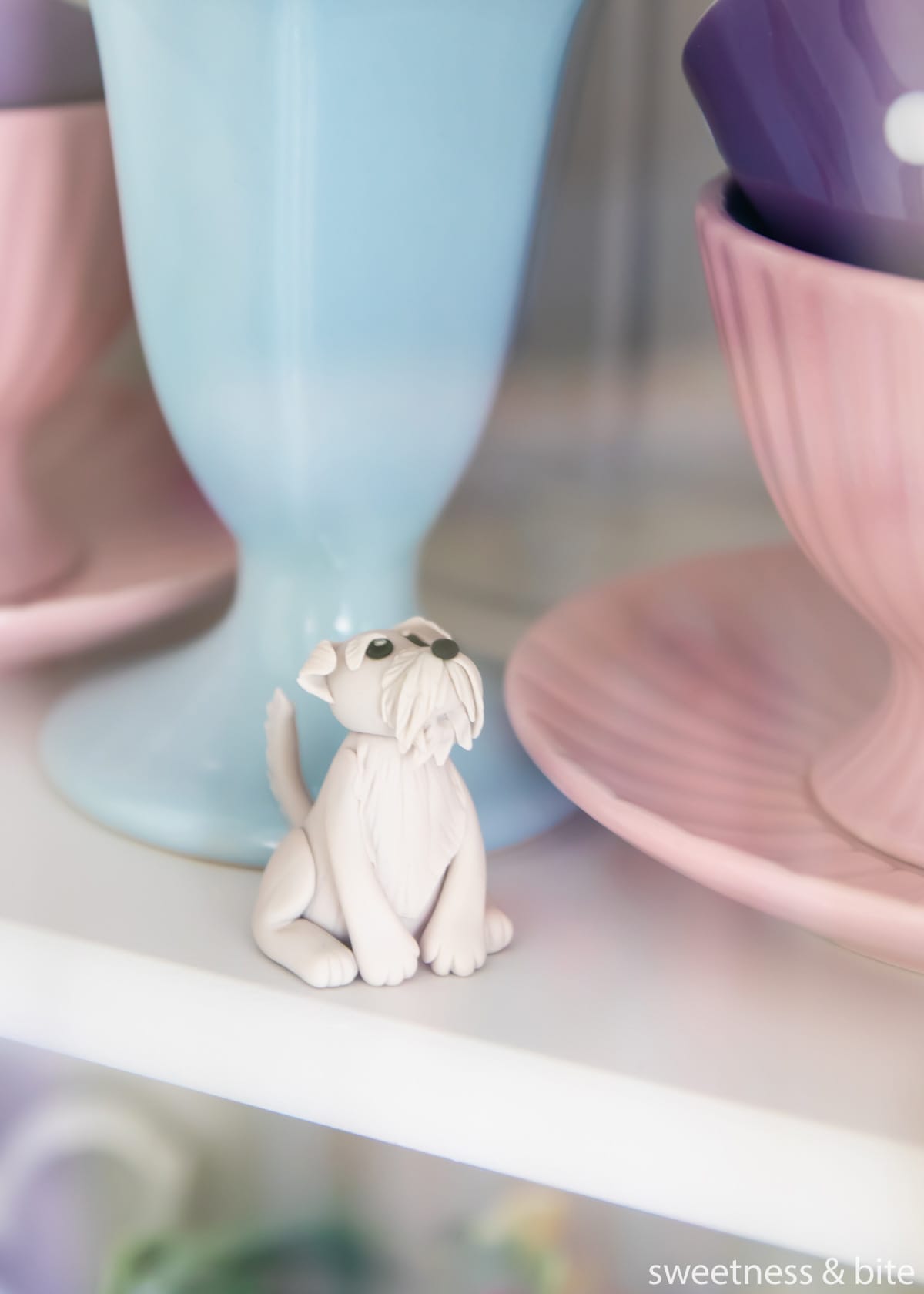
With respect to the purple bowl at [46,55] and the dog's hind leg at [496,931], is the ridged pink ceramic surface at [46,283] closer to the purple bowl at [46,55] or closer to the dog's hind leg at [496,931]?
the purple bowl at [46,55]

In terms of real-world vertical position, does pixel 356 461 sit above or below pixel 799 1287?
above

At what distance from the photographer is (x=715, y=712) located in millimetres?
325

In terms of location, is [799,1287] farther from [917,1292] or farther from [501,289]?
[501,289]

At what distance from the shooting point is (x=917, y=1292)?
25 cm

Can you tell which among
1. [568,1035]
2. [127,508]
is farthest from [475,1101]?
[127,508]

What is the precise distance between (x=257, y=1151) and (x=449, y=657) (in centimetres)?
13

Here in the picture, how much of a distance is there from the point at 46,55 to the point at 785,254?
20 centimetres

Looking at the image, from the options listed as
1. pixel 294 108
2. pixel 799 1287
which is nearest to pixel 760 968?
pixel 799 1287

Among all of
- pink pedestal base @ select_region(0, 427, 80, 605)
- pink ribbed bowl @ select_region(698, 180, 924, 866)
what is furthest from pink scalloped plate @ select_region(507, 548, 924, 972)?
pink pedestal base @ select_region(0, 427, 80, 605)

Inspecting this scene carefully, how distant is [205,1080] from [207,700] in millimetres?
103

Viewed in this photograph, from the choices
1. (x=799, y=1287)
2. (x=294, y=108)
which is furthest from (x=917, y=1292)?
(x=294, y=108)

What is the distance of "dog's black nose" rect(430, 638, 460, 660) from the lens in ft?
0.83

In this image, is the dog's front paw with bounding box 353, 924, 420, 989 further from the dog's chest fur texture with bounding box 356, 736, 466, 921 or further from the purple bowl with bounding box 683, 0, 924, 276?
the purple bowl with bounding box 683, 0, 924, 276

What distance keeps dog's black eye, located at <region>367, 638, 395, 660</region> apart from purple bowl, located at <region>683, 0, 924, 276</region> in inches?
4.0
